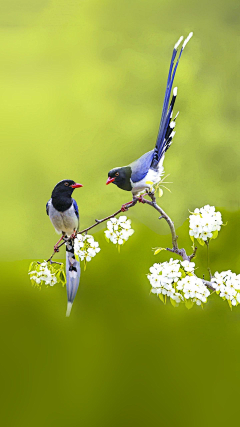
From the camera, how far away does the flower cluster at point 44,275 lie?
151 centimetres

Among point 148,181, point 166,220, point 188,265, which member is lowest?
point 188,265

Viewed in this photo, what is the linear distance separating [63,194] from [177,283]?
582 mm

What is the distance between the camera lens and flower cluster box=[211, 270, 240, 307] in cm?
144

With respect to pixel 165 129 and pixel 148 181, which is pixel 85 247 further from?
pixel 165 129

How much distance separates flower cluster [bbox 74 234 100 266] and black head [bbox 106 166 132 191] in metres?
0.25

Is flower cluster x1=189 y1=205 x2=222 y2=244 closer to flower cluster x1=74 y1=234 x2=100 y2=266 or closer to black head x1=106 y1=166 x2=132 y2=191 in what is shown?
black head x1=106 y1=166 x2=132 y2=191

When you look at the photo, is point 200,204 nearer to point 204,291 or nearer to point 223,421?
point 204,291

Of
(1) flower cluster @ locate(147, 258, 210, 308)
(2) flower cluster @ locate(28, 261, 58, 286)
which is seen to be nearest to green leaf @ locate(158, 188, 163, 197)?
(1) flower cluster @ locate(147, 258, 210, 308)

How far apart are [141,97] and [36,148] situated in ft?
1.66

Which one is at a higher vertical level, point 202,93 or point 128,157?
point 202,93

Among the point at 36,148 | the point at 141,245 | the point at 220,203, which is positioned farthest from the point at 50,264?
the point at 220,203

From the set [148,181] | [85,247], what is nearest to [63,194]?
[85,247]

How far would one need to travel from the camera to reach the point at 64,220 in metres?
1.46

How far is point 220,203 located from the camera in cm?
154
